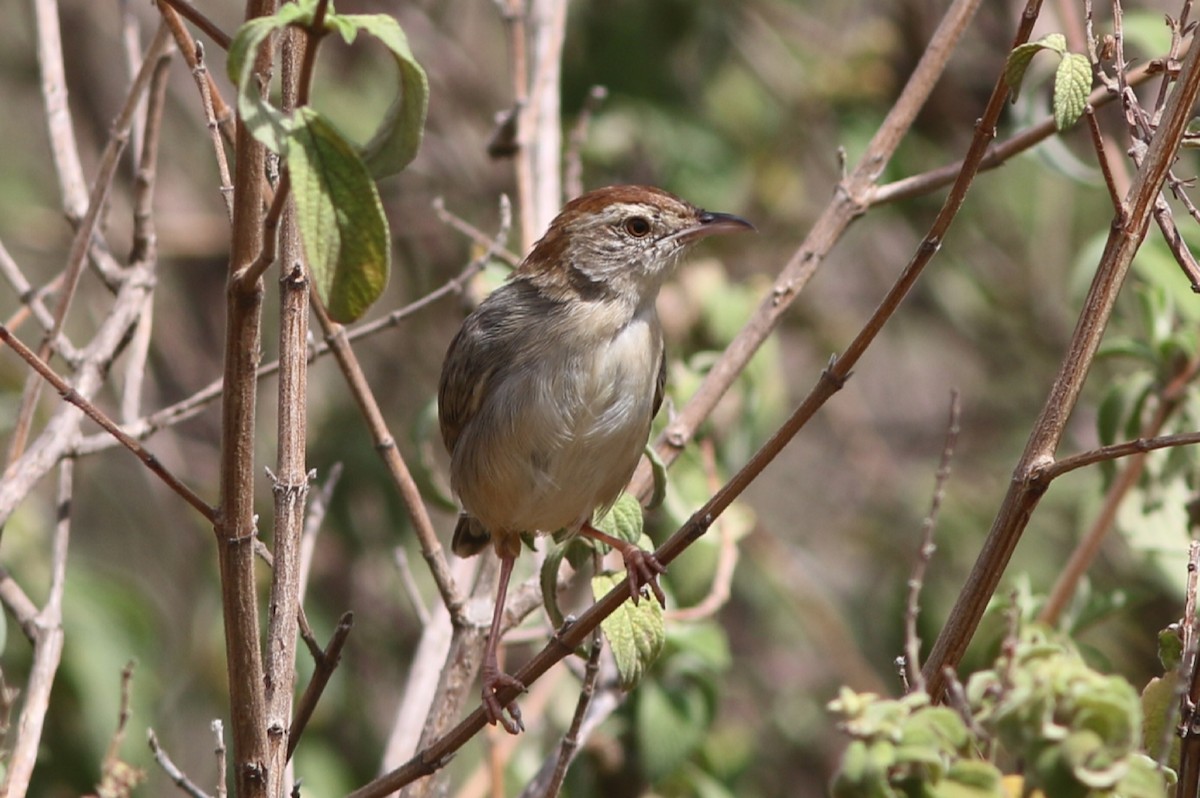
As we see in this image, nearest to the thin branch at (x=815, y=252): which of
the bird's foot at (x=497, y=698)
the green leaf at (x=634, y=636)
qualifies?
the bird's foot at (x=497, y=698)

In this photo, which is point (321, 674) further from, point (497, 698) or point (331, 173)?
point (331, 173)

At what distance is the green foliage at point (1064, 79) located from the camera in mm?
2355

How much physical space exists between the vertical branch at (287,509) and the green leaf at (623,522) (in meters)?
0.92

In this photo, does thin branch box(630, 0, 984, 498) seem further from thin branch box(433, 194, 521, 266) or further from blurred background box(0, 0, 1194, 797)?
blurred background box(0, 0, 1194, 797)

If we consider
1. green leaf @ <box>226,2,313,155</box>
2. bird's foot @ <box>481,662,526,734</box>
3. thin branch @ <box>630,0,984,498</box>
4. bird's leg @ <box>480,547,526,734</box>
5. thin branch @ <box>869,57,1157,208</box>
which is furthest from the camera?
thin branch @ <box>630,0,984,498</box>

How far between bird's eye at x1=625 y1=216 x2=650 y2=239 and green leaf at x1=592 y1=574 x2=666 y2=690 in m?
1.50

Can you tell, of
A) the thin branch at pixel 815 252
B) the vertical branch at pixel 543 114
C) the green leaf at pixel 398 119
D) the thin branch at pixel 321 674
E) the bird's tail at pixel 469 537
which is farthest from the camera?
the vertical branch at pixel 543 114

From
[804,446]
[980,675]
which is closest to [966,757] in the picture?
[980,675]

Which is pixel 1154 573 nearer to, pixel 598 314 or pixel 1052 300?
pixel 598 314

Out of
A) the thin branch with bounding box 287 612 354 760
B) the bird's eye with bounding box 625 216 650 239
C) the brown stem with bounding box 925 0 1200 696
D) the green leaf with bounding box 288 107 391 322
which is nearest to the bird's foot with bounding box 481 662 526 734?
the thin branch with bounding box 287 612 354 760

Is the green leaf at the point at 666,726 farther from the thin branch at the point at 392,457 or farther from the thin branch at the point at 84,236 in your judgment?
the thin branch at the point at 84,236

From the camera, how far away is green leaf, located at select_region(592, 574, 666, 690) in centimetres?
289

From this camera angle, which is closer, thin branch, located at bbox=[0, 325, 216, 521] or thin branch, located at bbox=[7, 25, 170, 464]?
thin branch, located at bbox=[0, 325, 216, 521]

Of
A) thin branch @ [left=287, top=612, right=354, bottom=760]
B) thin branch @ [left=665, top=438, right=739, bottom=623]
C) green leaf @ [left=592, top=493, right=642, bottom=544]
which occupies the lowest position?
thin branch @ [left=287, top=612, right=354, bottom=760]
